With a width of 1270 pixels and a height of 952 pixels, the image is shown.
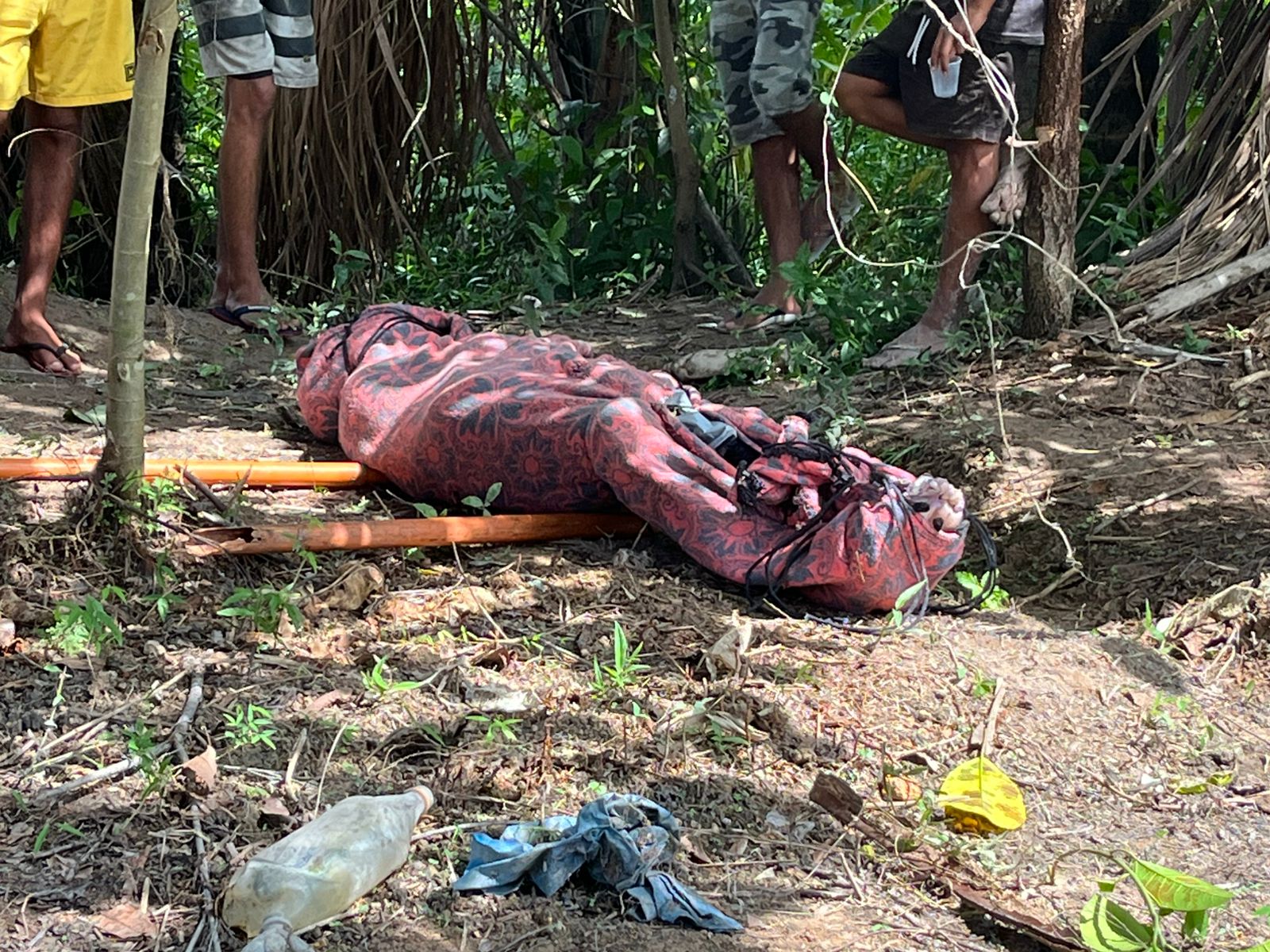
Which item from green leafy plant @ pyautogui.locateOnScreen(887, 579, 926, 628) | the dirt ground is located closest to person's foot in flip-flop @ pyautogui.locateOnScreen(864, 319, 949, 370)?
the dirt ground

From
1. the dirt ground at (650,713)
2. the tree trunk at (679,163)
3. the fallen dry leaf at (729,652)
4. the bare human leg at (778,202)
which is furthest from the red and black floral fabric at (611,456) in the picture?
the tree trunk at (679,163)

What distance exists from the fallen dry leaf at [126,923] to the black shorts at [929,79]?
115 inches

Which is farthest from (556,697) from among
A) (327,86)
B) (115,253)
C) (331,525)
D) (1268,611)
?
(327,86)

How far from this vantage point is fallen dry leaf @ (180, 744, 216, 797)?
6.15 ft

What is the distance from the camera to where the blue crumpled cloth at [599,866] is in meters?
1.72

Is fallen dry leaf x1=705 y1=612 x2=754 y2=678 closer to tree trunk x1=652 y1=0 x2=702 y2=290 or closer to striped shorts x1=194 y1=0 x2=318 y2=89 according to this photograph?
striped shorts x1=194 y1=0 x2=318 y2=89

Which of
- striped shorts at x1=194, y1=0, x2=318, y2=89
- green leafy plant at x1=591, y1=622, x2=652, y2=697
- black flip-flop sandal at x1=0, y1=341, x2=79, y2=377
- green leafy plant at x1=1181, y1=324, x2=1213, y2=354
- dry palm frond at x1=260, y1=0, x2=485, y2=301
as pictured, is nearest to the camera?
green leafy plant at x1=591, y1=622, x2=652, y2=697

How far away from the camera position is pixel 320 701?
2.14 m

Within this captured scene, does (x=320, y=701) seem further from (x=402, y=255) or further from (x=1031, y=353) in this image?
(x=402, y=255)

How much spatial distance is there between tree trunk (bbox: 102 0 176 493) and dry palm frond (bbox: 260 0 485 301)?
111 inches

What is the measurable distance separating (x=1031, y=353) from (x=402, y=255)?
8.94ft

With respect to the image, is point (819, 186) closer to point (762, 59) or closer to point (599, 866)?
point (762, 59)

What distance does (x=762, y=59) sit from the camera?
4480mm

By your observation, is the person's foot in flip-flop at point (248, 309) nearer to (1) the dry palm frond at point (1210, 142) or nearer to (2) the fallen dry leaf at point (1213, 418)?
(1) the dry palm frond at point (1210, 142)
